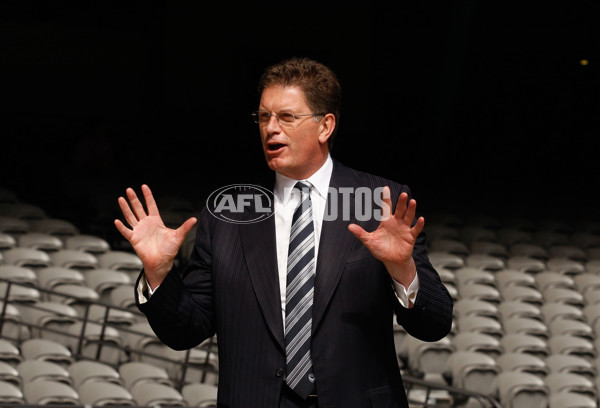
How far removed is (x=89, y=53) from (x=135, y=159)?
1550 mm

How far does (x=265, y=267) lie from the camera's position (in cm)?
176

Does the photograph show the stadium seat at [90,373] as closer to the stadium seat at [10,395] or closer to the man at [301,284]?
the stadium seat at [10,395]

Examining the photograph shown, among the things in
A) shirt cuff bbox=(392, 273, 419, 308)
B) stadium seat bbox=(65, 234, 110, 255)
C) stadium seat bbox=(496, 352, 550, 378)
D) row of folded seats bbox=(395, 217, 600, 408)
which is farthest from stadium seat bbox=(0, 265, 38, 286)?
shirt cuff bbox=(392, 273, 419, 308)

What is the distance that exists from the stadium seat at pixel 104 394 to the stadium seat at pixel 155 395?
0.07 meters

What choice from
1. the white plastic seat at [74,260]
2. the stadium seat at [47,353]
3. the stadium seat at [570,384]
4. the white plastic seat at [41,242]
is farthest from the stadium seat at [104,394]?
the stadium seat at [570,384]

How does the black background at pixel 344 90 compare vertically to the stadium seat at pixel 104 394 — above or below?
above

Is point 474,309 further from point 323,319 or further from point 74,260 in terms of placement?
point 323,319

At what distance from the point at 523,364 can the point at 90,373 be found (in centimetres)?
259

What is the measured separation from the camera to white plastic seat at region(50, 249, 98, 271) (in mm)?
6270

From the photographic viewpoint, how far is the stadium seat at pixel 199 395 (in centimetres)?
475

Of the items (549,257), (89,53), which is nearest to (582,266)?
(549,257)

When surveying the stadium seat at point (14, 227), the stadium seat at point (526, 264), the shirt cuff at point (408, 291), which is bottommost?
the shirt cuff at point (408, 291)

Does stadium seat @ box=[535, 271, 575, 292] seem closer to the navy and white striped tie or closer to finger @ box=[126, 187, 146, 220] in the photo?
the navy and white striped tie

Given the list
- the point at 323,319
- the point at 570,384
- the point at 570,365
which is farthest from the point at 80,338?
the point at 323,319
